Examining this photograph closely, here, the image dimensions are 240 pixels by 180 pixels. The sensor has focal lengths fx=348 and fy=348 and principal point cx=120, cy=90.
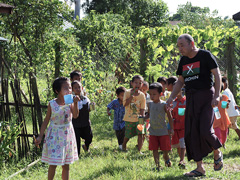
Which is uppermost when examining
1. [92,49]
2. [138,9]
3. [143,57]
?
[138,9]

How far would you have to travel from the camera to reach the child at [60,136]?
4207 millimetres

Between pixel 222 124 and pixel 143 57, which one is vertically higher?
pixel 143 57

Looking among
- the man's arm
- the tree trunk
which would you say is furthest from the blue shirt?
the man's arm

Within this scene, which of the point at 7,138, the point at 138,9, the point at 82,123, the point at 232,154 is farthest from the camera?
the point at 138,9

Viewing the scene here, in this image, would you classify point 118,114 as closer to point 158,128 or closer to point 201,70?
point 158,128

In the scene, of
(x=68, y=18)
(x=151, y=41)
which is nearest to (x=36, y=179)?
(x=151, y=41)

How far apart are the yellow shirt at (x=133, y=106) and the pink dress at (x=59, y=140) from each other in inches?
88.0

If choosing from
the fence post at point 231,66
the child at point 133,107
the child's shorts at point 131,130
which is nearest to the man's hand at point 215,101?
the child at point 133,107

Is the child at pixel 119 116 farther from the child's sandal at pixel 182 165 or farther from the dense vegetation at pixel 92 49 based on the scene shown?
the child's sandal at pixel 182 165

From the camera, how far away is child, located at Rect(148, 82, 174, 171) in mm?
5156

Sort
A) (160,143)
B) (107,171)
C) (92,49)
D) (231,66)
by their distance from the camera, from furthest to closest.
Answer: (92,49), (231,66), (160,143), (107,171)

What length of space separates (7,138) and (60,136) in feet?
5.14

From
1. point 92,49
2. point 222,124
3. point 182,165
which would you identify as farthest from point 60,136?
point 92,49

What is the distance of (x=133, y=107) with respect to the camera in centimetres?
650
